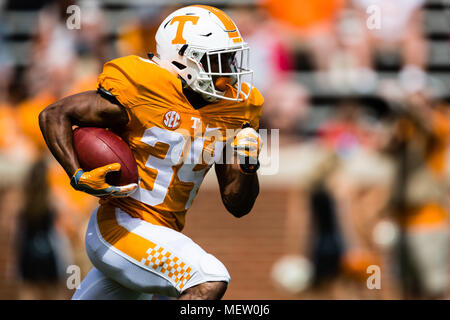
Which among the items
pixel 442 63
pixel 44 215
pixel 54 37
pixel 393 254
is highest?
pixel 54 37

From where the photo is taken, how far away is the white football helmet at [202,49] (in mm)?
3539

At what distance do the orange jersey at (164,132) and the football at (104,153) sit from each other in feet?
0.45

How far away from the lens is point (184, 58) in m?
3.57

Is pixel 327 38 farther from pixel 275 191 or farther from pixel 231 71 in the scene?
pixel 231 71

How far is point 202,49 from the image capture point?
139 inches

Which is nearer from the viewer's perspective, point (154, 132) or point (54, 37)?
point (154, 132)

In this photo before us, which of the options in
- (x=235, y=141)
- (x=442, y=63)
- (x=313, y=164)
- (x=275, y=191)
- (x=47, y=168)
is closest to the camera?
(x=235, y=141)

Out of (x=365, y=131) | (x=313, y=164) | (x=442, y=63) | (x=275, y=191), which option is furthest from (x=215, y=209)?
(x=442, y=63)

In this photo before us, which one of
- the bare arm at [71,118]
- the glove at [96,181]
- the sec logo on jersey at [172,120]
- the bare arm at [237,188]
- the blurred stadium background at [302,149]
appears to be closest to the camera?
the glove at [96,181]

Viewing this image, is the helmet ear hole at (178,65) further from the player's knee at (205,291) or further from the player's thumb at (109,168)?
the player's knee at (205,291)

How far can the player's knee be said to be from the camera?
3.36 m

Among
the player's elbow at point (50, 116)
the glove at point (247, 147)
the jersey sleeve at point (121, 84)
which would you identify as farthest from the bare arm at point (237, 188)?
the player's elbow at point (50, 116)

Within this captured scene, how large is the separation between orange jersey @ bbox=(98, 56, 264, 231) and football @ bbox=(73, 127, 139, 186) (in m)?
0.14

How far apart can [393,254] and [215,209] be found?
74.6 inches
